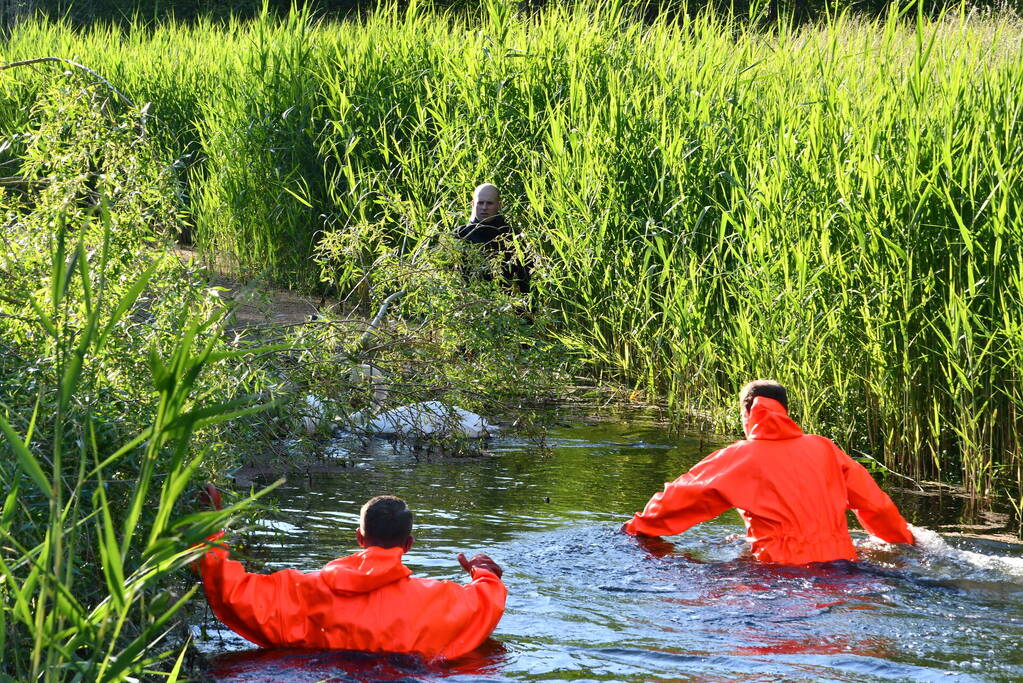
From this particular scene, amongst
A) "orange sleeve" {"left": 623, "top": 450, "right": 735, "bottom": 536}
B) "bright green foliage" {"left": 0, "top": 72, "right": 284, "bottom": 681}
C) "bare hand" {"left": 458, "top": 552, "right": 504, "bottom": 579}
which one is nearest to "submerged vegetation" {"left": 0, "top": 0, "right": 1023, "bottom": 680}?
"bright green foliage" {"left": 0, "top": 72, "right": 284, "bottom": 681}

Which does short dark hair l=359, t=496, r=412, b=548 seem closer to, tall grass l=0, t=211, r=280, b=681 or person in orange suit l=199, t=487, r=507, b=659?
person in orange suit l=199, t=487, r=507, b=659

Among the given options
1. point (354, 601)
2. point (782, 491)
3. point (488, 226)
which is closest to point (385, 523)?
point (354, 601)

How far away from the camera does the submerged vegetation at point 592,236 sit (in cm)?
523

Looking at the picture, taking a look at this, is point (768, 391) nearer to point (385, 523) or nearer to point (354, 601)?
point (385, 523)

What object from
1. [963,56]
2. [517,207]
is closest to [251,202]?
[517,207]

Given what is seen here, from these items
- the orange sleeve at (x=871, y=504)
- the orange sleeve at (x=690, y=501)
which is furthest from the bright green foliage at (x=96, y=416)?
the orange sleeve at (x=871, y=504)

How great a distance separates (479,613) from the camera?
4.75m

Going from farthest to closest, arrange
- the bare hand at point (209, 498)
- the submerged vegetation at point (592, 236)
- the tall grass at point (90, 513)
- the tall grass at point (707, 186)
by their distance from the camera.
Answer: the tall grass at point (707, 186), the submerged vegetation at point (592, 236), the bare hand at point (209, 498), the tall grass at point (90, 513)

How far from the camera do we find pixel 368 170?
1151cm

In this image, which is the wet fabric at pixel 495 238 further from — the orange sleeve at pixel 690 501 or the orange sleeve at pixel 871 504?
the orange sleeve at pixel 871 504

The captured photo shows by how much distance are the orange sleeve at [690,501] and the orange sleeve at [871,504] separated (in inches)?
21.9

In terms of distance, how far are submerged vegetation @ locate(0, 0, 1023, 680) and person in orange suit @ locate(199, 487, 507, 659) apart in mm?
315

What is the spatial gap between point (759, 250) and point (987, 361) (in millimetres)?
1436

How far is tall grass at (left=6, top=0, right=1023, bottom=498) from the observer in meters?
7.02
